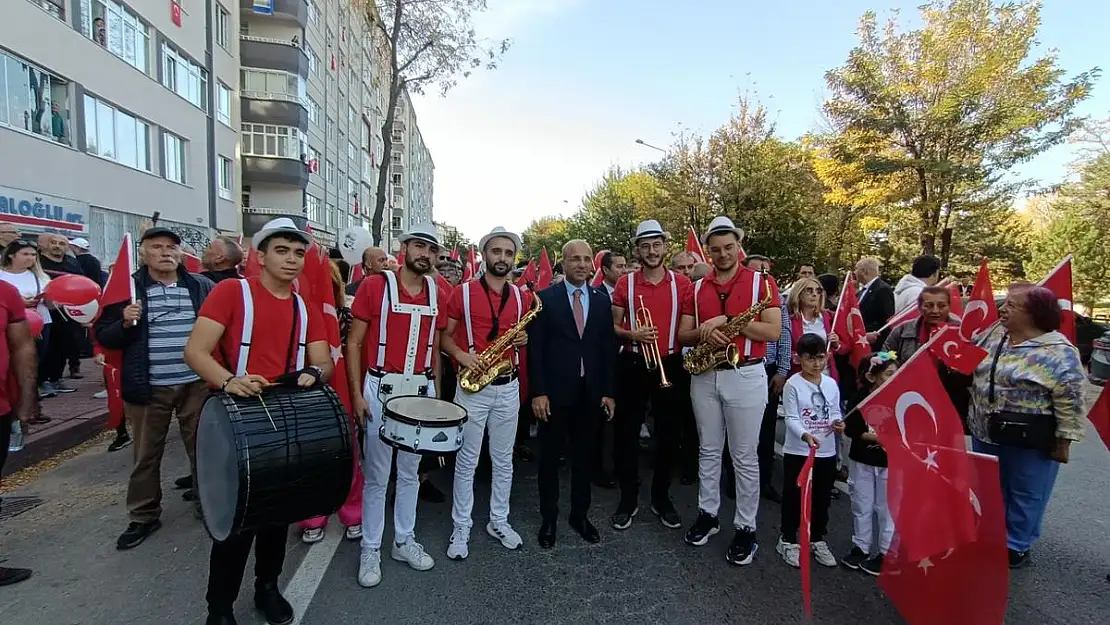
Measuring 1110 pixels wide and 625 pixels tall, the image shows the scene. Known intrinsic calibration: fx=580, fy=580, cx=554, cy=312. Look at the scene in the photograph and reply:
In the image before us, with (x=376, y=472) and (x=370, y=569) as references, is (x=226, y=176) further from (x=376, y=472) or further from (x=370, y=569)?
(x=370, y=569)

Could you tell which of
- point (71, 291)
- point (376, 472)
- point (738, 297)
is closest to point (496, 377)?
point (376, 472)

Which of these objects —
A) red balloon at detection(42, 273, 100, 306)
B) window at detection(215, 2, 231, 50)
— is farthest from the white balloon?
window at detection(215, 2, 231, 50)

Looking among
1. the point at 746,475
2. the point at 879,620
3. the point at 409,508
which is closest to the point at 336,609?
the point at 409,508

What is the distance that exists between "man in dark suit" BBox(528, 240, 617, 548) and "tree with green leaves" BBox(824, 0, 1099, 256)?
19075 millimetres

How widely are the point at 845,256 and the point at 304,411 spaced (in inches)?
1112

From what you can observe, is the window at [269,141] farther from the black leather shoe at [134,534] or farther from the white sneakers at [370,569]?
the white sneakers at [370,569]

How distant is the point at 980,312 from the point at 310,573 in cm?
529

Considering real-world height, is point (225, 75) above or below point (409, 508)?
above

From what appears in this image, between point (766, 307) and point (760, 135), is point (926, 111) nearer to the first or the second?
point (760, 135)

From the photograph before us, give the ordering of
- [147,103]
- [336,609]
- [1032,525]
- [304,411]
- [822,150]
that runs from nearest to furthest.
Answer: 1. [304,411]
2. [336,609]
3. [1032,525]
4. [147,103]
5. [822,150]

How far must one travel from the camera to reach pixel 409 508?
12.7 ft

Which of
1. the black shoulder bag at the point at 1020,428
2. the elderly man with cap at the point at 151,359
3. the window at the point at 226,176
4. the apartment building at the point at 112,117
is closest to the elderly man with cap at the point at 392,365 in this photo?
the elderly man with cap at the point at 151,359

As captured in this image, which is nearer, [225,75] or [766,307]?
[766,307]

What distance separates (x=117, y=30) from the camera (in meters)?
17.2
